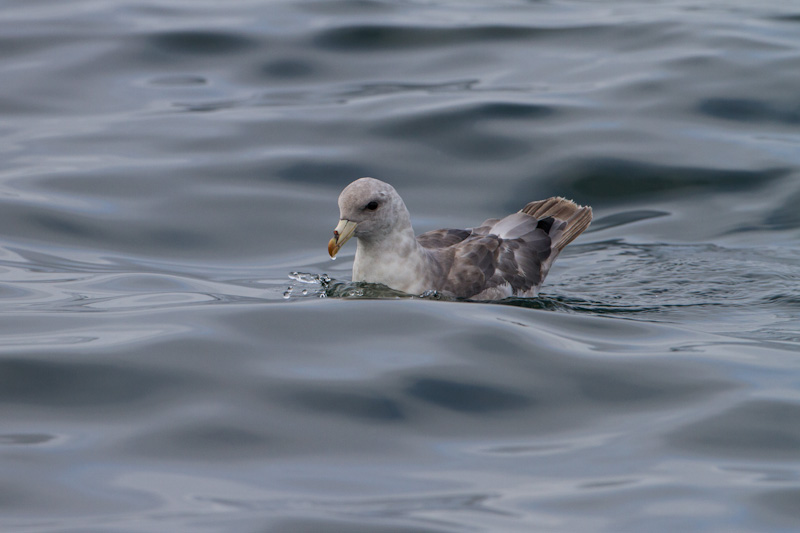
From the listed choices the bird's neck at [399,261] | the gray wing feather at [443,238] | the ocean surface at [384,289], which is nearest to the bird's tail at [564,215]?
the ocean surface at [384,289]

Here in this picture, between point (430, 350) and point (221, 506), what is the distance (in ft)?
5.58

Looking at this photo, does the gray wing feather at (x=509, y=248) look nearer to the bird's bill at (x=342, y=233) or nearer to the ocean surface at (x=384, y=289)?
the ocean surface at (x=384, y=289)

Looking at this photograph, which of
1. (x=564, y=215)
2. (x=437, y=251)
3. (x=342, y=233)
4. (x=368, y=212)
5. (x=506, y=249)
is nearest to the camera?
(x=342, y=233)

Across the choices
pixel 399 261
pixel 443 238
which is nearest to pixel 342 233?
pixel 399 261

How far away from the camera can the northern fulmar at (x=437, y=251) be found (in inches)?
269

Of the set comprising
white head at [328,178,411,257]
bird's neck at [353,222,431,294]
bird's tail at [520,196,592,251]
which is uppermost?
bird's tail at [520,196,592,251]

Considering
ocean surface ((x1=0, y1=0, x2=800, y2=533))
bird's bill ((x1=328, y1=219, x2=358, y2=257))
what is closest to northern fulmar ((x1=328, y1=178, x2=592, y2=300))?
bird's bill ((x1=328, y1=219, x2=358, y2=257))

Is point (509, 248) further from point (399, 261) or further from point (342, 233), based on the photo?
A: point (342, 233)

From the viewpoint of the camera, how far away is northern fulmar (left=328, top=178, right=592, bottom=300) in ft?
22.4

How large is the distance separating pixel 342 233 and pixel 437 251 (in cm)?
90

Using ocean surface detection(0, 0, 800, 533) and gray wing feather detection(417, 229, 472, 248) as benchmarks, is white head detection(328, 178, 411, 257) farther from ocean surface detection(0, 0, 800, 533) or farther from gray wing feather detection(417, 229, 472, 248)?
gray wing feather detection(417, 229, 472, 248)

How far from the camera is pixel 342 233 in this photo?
6.68 m

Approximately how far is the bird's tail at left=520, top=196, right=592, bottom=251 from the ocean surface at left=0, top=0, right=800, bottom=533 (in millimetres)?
348

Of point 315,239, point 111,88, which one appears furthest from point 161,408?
point 111,88
